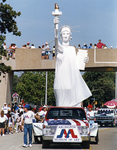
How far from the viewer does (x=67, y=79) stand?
23.1 m

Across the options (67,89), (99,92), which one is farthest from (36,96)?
(67,89)

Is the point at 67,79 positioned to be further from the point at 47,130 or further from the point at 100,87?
the point at 100,87

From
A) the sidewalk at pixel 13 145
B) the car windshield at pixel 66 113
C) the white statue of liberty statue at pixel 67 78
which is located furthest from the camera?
the white statue of liberty statue at pixel 67 78

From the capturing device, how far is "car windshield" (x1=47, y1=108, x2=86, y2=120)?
623 inches

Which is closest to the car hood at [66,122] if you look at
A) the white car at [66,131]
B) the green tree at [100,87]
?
the white car at [66,131]

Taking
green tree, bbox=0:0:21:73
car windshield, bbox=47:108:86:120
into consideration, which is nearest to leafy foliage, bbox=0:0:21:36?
green tree, bbox=0:0:21:73

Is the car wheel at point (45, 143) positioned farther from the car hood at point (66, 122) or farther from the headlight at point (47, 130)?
the car hood at point (66, 122)

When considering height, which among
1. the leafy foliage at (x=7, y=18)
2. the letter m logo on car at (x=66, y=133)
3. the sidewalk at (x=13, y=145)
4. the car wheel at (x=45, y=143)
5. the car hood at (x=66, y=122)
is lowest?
the sidewalk at (x=13, y=145)

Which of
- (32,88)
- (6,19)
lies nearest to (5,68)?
(6,19)

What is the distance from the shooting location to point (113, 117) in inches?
1313

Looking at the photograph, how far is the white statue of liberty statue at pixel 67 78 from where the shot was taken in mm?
22922

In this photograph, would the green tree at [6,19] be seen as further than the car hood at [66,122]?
Yes

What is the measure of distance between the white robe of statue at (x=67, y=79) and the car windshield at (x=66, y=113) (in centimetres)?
685

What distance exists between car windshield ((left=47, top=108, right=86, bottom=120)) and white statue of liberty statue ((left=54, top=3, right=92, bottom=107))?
6848 millimetres
